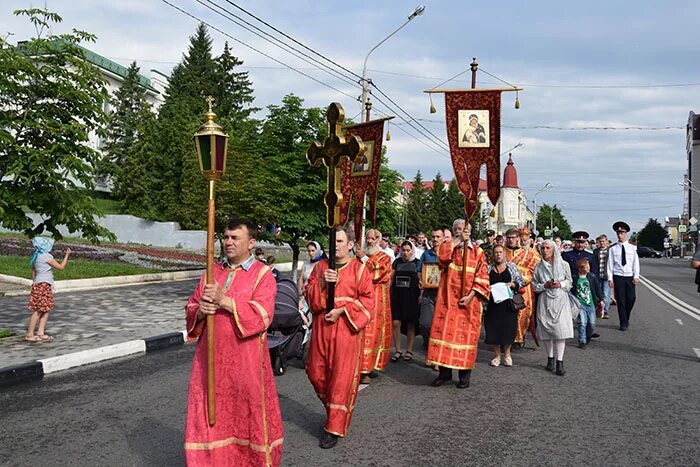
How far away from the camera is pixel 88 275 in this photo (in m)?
20.2

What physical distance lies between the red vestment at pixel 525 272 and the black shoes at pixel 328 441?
5.80 m

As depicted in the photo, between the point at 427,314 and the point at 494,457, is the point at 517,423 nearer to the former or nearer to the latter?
the point at 494,457

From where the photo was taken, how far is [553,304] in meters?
8.77

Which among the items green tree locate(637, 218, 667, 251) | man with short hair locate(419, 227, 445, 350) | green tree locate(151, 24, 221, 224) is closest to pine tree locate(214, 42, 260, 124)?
green tree locate(151, 24, 221, 224)

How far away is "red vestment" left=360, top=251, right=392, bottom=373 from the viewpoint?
795 cm

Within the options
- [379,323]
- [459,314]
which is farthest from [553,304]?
[379,323]

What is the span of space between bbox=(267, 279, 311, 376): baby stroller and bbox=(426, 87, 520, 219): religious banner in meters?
2.78

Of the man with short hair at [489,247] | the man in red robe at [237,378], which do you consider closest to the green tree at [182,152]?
the man with short hair at [489,247]

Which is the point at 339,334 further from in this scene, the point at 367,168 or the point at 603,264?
the point at 603,264

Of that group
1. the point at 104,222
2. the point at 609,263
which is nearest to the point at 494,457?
the point at 609,263

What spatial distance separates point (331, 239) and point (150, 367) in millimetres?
4549

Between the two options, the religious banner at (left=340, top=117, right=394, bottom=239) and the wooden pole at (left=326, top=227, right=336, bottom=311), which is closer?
the wooden pole at (left=326, top=227, right=336, bottom=311)

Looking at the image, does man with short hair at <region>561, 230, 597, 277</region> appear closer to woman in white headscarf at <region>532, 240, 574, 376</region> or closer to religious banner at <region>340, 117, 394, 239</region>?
woman in white headscarf at <region>532, 240, 574, 376</region>

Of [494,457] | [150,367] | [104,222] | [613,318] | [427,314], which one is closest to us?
[494,457]
